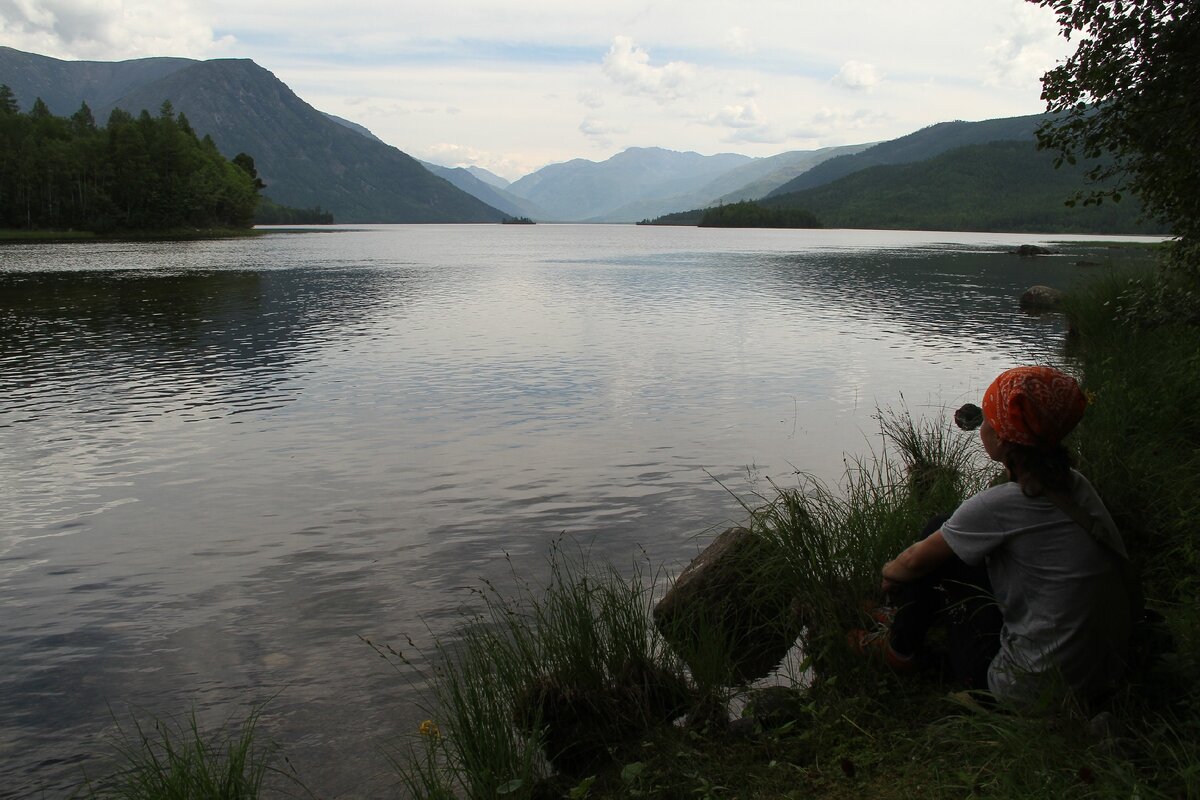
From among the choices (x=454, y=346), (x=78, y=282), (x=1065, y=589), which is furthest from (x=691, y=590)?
(x=78, y=282)

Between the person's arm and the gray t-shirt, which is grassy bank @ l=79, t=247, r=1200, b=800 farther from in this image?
the person's arm

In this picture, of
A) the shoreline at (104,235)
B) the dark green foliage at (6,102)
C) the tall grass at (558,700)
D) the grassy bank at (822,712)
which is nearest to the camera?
the grassy bank at (822,712)

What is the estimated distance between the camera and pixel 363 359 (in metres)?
23.4

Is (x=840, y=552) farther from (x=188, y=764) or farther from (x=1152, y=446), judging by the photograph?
(x=188, y=764)

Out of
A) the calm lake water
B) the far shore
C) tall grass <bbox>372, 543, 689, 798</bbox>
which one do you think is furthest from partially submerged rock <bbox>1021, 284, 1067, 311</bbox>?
the far shore

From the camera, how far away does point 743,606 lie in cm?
702

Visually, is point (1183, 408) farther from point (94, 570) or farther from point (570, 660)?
point (94, 570)

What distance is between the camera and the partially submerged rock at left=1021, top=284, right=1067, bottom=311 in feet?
118

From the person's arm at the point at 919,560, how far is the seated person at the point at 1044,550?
22mm

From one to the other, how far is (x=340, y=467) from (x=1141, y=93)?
36.2ft

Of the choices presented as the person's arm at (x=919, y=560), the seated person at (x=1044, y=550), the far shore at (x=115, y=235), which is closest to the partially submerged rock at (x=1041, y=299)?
the person's arm at (x=919, y=560)

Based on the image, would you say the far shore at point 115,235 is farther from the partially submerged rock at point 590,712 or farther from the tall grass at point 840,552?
the partially submerged rock at point 590,712

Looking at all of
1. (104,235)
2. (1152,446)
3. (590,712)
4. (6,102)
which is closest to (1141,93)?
(1152,446)

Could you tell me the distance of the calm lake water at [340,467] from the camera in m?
6.96
